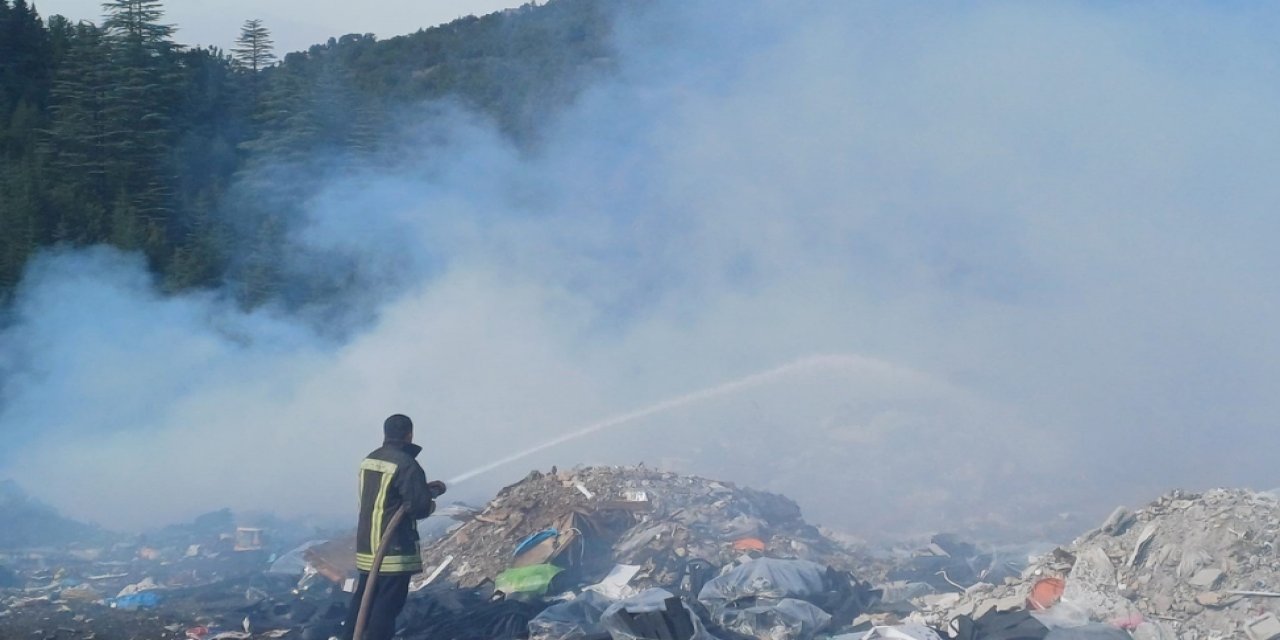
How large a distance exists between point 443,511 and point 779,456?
17.4 ft

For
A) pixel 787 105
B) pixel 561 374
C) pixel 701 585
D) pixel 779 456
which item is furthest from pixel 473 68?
pixel 701 585

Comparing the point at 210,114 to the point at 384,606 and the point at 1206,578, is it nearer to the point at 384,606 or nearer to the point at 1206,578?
the point at 384,606

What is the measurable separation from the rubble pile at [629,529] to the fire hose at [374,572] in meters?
2.84

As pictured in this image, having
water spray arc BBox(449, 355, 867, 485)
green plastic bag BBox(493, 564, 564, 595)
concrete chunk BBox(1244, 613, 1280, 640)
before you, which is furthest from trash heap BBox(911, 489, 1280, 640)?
water spray arc BBox(449, 355, 867, 485)

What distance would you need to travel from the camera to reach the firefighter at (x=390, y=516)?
296 inches

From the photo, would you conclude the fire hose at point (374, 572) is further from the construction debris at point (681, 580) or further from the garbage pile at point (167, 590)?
the garbage pile at point (167, 590)

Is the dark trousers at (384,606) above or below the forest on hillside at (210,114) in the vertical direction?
below

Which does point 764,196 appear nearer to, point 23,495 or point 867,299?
point 867,299

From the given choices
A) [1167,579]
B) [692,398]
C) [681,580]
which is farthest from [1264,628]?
[692,398]

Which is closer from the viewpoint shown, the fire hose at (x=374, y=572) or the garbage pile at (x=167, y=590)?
the fire hose at (x=374, y=572)

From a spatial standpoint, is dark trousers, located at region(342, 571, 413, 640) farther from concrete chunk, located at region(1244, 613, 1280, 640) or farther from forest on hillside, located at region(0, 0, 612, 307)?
forest on hillside, located at region(0, 0, 612, 307)

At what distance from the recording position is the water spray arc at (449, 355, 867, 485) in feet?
55.4

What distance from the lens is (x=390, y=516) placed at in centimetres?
754

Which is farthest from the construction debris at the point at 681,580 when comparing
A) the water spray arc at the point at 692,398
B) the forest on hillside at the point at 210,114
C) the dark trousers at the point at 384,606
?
the forest on hillside at the point at 210,114
